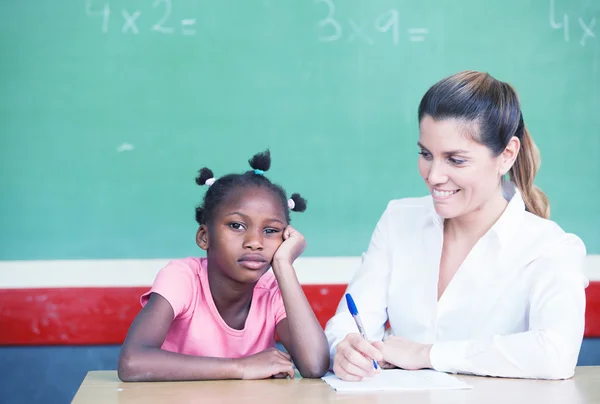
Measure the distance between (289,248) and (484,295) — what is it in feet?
1.53

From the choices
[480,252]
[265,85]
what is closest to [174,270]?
[480,252]

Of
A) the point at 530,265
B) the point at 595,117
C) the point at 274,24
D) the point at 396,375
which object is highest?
the point at 274,24

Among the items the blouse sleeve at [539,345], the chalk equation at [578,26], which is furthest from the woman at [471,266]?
the chalk equation at [578,26]

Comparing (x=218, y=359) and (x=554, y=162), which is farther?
(x=554, y=162)

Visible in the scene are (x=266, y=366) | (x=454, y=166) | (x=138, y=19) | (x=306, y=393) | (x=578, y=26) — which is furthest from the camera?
(x=578, y=26)

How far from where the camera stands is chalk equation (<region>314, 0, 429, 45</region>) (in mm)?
2521

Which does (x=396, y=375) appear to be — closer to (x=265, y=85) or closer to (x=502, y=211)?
(x=502, y=211)

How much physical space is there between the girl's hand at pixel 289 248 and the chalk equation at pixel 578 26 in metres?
1.32

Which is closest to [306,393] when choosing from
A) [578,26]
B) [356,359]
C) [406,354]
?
[356,359]

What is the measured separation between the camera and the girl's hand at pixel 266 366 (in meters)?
1.51

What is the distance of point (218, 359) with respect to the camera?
1522 millimetres

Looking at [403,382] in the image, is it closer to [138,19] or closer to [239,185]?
[239,185]

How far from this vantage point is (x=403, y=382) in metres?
1.44

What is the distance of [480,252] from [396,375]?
0.42 metres
